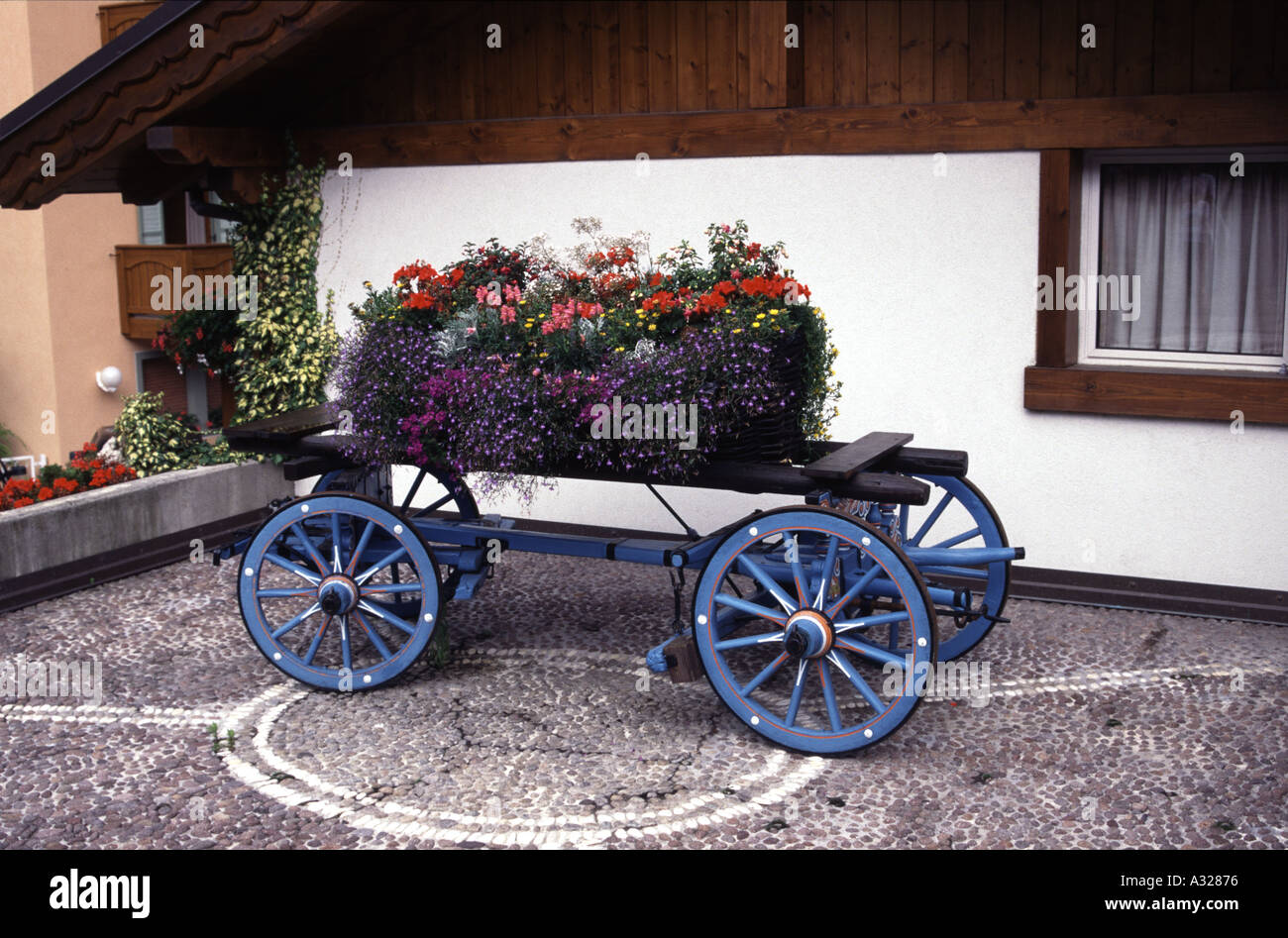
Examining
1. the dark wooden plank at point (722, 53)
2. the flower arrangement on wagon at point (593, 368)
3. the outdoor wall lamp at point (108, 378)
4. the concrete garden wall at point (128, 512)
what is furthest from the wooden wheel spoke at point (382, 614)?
the outdoor wall lamp at point (108, 378)

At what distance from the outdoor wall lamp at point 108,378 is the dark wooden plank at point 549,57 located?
10502 mm

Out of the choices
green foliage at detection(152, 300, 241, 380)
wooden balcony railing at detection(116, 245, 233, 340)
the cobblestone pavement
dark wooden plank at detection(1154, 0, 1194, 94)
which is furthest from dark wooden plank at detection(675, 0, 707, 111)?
wooden balcony railing at detection(116, 245, 233, 340)

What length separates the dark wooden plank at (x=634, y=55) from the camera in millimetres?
8547

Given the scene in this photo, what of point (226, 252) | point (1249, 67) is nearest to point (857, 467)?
point (1249, 67)

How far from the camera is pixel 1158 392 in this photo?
7.33m

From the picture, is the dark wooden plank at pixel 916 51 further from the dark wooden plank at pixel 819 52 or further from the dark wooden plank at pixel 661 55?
the dark wooden plank at pixel 661 55

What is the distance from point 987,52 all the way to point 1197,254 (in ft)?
5.17

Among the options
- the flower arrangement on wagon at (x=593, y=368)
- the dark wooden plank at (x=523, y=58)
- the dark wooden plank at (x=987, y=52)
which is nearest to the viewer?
the flower arrangement on wagon at (x=593, y=368)

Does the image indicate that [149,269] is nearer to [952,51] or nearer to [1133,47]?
[952,51]

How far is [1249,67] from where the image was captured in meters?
6.93

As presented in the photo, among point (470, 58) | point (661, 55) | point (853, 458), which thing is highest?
point (470, 58)

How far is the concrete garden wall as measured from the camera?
7.98 m

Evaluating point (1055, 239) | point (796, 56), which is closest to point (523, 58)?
point (796, 56)

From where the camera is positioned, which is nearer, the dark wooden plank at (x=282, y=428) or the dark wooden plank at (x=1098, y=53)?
the dark wooden plank at (x=282, y=428)
